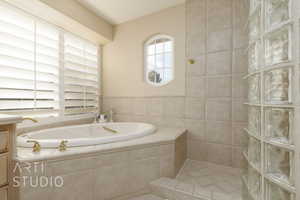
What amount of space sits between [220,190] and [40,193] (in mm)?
1433

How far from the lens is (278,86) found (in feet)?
2.34

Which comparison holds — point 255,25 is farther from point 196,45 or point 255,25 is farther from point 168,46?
point 168,46

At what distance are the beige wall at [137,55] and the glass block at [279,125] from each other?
144 cm

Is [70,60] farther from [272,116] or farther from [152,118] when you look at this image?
[272,116]

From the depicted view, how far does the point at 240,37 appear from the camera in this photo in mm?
1825

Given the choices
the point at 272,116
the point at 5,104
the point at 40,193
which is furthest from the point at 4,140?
the point at 272,116

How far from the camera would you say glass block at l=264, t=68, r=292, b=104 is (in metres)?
0.67

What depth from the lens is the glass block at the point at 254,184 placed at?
0.84 meters

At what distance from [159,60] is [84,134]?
1.61 meters

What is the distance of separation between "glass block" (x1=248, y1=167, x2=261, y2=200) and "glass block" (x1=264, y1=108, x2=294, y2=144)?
0.26 meters

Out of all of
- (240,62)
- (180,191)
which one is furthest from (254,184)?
(240,62)

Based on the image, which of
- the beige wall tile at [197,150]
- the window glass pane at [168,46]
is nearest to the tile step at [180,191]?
the beige wall tile at [197,150]

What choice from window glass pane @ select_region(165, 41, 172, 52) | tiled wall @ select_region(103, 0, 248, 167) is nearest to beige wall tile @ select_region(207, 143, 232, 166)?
tiled wall @ select_region(103, 0, 248, 167)

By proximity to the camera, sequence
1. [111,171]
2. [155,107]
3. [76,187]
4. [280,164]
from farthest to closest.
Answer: [155,107] → [111,171] → [76,187] → [280,164]
